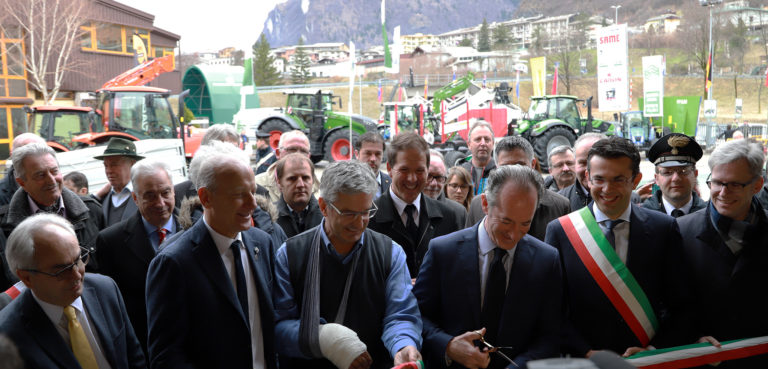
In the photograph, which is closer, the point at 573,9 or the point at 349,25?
the point at 573,9

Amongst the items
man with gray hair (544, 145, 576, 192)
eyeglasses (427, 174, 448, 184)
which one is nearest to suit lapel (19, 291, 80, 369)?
eyeglasses (427, 174, 448, 184)

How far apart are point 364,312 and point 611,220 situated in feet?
4.23

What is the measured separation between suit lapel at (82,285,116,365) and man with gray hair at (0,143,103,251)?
5.20ft

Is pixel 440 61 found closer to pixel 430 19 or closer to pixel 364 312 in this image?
pixel 364 312

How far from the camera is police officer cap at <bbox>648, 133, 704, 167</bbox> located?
3508 millimetres

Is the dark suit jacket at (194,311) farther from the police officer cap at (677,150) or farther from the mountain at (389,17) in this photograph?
the mountain at (389,17)

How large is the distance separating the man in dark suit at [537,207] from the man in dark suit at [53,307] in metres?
2.05

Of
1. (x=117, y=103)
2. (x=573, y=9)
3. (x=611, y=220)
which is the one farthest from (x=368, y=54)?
(x=611, y=220)

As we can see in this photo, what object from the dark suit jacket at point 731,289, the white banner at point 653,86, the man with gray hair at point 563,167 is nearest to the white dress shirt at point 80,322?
the dark suit jacket at point 731,289

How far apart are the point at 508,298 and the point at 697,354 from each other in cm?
94

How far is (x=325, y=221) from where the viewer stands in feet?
9.05

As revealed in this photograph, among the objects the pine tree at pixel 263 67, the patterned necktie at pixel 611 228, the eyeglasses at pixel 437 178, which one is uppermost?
the pine tree at pixel 263 67

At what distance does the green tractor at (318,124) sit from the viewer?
64.7ft

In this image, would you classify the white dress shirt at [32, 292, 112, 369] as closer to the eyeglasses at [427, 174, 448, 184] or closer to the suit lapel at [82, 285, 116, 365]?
the suit lapel at [82, 285, 116, 365]
